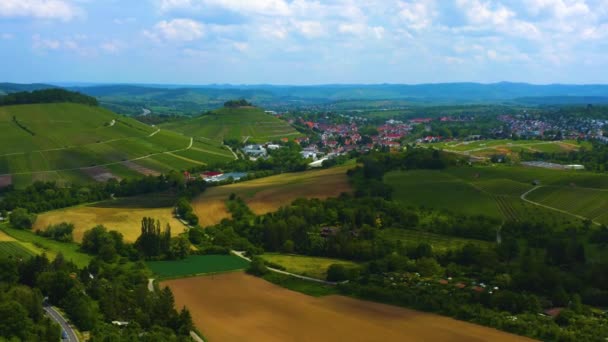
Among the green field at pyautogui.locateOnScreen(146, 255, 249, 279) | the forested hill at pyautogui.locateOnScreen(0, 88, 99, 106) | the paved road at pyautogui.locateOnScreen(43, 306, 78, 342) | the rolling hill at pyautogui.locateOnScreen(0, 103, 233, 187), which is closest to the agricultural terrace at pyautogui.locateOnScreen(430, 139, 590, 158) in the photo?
the rolling hill at pyautogui.locateOnScreen(0, 103, 233, 187)

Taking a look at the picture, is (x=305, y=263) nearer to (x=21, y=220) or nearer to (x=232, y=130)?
(x=21, y=220)

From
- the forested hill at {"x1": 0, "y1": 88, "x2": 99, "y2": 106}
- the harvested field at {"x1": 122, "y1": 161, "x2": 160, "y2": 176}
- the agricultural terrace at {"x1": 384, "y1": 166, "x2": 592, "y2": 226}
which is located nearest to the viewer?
the agricultural terrace at {"x1": 384, "y1": 166, "x2": 592, "y2": 226}

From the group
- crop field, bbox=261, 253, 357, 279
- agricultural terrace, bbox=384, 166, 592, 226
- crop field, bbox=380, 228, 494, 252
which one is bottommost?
crop field, bbox=261, 253, 357, 279

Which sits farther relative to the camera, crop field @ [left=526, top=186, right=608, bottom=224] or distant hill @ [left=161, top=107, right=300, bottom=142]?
distant hill @ [left=161, top=107, right=300, bottom=142]

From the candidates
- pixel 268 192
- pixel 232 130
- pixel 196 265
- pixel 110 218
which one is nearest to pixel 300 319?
pixel 196 265

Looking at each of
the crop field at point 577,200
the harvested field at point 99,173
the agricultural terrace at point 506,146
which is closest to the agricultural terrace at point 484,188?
the crop field at point 577,200

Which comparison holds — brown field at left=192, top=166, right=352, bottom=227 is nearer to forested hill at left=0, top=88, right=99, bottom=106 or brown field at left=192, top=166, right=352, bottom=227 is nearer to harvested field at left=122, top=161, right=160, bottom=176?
harvested field at left=122, top=161, right=160, bottom=176

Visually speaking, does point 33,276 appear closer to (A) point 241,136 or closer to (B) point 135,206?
(B) point 135,206

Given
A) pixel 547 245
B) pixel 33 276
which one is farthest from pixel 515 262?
pixel 33 276
